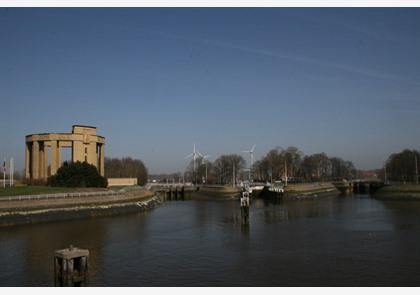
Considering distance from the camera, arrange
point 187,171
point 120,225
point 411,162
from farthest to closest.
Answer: point 187,171, point 411,162, point 120,225

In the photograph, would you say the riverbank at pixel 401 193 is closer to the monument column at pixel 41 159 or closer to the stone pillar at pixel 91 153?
the stone pillar at pixel 91 153

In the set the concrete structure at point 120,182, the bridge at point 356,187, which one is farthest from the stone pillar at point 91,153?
the bridge at point 356,187

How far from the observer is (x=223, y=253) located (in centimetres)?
2231

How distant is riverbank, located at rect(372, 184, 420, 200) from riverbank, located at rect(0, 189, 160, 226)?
133ft

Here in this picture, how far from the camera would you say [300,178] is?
128250mm

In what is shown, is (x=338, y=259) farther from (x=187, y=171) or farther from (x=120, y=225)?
(x=187, y=171)

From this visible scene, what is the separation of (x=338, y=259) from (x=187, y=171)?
13911 centimetres

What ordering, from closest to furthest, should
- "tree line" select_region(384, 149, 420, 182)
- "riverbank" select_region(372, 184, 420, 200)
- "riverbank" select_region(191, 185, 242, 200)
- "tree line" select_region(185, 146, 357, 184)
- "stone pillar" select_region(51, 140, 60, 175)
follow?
"stone pillar" select_region(51, 140, 60, 175)
"riverbank" select_region(372, 184, 420, 200)
"riverbank" select_region(191, 185, 242, 200)
"tree line" select_region(384, 149, 420, 182)
"tree line" select_region(185, 146, 357, 184)

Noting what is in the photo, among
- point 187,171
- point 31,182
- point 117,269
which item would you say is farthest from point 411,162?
point 117,269

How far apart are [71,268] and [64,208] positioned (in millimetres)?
26562

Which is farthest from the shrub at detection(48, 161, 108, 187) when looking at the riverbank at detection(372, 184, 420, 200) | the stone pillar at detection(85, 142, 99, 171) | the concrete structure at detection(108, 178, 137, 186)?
the riverbank at detection(372, 184, 420, 200)

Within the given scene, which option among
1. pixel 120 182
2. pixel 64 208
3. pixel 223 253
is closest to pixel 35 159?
pixel 120 182

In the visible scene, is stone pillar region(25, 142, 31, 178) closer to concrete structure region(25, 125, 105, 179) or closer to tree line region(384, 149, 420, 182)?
concrete structure region(25, 125, 105, 179)

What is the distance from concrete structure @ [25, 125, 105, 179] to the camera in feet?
211
